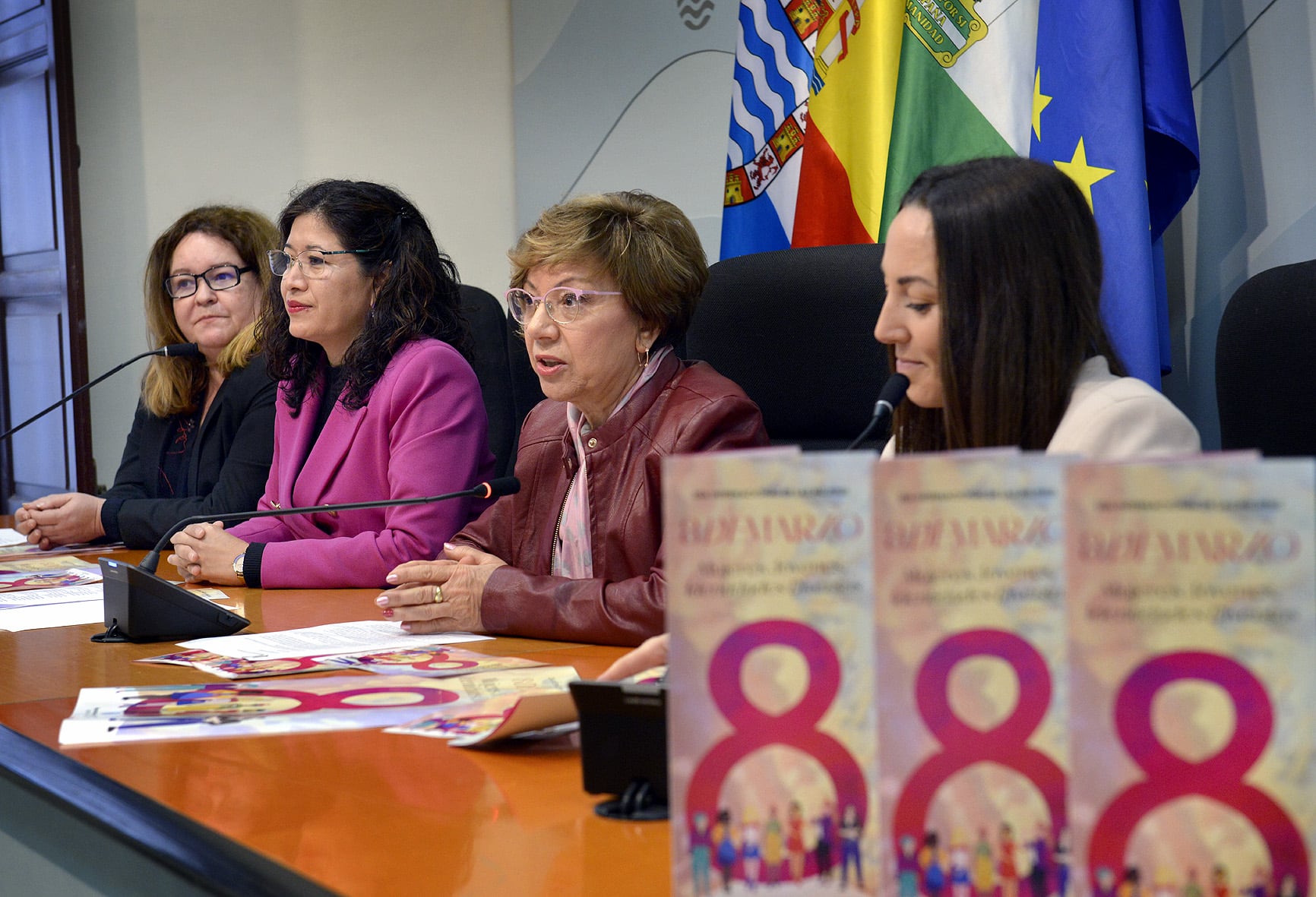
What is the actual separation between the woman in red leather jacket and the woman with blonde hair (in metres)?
0.79

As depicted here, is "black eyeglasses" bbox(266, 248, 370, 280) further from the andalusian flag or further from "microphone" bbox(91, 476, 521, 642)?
the andalusian flag

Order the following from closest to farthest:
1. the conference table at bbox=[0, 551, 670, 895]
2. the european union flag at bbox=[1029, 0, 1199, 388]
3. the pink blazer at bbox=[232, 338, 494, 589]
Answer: the conference table at bbox=[0, 551, 670, 895] → the pink blazer at bbox=[232, 338, 494, 589] → the european union flag at bbox=[1029, 0, 1199, 388]

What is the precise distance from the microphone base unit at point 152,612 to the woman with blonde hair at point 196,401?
0.95 m

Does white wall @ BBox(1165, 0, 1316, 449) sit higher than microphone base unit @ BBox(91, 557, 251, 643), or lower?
higher

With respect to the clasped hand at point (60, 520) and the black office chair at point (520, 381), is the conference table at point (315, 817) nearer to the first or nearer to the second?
the clasped hand at point (60, 520)

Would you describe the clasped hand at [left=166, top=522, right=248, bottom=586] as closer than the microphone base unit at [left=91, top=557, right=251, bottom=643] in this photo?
No

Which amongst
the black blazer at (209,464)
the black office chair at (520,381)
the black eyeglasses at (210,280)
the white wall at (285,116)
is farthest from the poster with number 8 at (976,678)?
the white wall at (285,116)

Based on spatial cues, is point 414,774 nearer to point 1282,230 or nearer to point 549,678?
point 549,678

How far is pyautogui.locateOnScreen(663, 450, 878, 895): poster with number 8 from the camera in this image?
0.58 meters

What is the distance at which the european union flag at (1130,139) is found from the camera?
2.21m

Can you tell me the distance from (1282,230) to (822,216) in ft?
2.90

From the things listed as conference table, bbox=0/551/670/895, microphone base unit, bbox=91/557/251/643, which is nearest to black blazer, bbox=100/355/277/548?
microphone base unit, bbox=91/557/251/643

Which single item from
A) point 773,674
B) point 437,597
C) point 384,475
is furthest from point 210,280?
point 773,674

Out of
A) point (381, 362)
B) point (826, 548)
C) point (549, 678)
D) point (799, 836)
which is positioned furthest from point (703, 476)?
point (381, 362)
